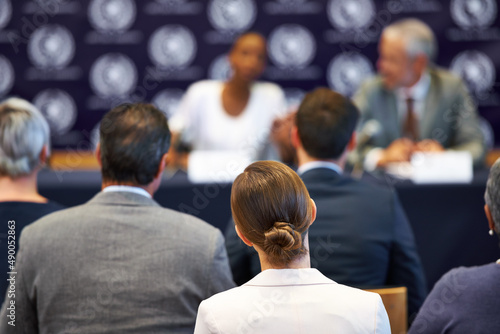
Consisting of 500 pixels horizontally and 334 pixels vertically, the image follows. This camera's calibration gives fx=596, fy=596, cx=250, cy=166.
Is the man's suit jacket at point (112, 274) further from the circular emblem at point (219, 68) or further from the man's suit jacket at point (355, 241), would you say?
the circular emblem at point (219, 68)

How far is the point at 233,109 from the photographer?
412cm

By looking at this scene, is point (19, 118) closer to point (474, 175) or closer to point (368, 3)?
point (474, 175)

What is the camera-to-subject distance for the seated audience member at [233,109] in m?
4.01

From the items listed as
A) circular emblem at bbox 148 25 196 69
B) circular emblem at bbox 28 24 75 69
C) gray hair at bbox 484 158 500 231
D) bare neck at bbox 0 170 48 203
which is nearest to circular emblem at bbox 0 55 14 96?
circular emblem at bbox 28 24 75 69

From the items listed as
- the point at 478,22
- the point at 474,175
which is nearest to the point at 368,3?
the point at 478,22

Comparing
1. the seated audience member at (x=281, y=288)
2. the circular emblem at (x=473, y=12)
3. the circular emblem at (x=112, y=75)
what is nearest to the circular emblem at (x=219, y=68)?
the circular emblem at (x=112, y=75)

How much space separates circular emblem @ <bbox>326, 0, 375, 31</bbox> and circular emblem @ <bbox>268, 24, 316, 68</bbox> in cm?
24

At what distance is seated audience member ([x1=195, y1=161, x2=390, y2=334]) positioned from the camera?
1113 mm

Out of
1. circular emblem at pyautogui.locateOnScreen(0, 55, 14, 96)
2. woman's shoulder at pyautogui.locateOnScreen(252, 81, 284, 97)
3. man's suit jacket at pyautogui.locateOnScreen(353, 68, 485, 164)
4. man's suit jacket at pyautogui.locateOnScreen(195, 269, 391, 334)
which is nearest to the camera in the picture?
man's suit jacket at pyautogui.locateOnScreen(195, 269, 391, 334)

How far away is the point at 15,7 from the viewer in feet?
16.0

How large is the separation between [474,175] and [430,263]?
0.58m

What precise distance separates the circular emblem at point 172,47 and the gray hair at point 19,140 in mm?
3060

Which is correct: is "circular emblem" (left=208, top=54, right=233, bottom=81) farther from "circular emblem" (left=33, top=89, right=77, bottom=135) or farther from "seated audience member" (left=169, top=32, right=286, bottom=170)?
"circular emblem" (left=33, top=89, right=77, bottom=135)

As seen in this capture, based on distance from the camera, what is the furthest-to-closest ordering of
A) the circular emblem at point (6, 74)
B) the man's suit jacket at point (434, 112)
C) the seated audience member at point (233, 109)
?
the circular emblem at point (6, 74)
the seated audience member at point (233, 109)
the man's suit jacket at point (434, 112)
